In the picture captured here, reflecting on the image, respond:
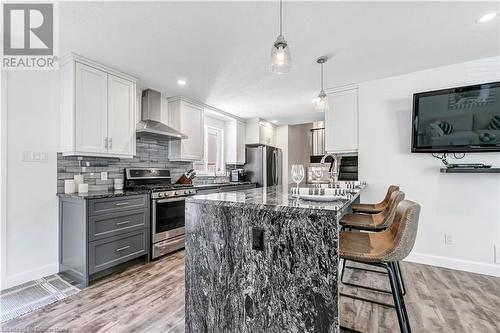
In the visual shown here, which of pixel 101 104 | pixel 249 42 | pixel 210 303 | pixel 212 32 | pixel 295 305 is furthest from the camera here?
pixel 101 104

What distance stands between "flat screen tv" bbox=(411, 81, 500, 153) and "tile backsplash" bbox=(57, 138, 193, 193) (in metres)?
3.60

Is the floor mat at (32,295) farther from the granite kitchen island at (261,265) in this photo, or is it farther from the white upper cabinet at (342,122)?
the white upper cabinet at (342,122)

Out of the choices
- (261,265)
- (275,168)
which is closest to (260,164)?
(275,168)

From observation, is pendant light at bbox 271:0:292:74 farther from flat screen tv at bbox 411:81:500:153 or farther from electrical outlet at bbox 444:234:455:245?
electrical outlet at bbox 444:234:455:245

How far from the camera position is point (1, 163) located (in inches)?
89.0

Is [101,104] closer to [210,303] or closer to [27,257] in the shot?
[27,257]

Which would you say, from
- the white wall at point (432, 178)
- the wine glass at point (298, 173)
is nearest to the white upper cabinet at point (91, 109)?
the wine glass at point (298, 173)

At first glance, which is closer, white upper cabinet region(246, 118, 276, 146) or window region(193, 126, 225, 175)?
window region(193, 126, 225, 175)

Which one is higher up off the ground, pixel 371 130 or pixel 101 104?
pixel 101 104

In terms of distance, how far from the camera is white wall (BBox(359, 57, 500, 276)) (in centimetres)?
265

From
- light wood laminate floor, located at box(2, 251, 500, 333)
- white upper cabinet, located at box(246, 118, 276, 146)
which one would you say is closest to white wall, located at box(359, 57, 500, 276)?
light wood laminate floor, located at box(2, 251, 500, 333)

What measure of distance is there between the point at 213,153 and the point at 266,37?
10.8 feet

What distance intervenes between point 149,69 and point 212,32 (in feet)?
3.90

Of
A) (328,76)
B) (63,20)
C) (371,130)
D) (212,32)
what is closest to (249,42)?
(212,32)
